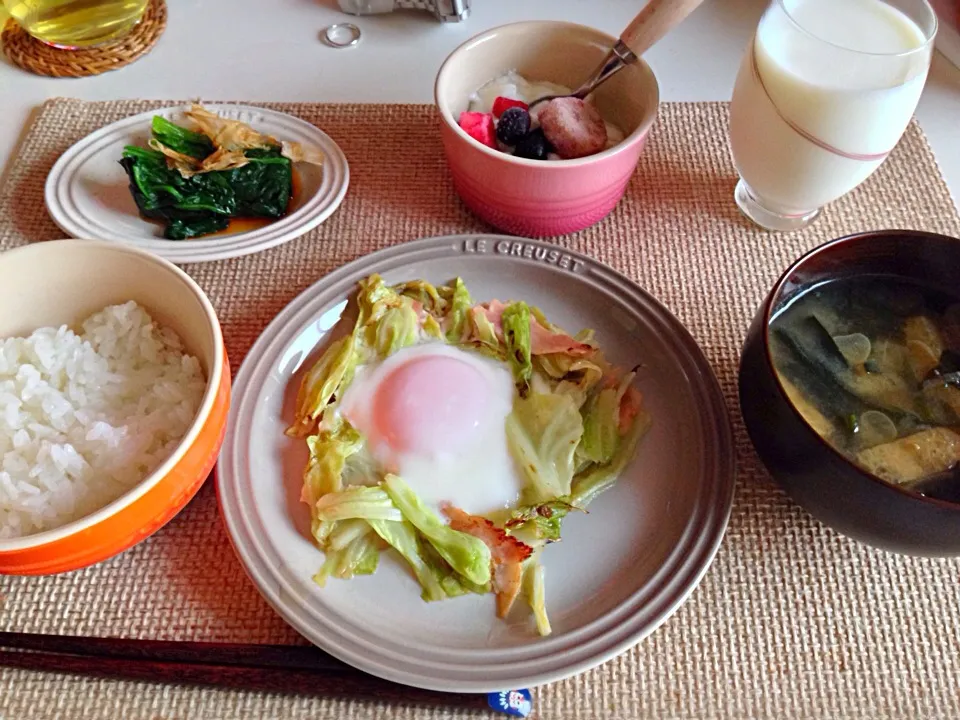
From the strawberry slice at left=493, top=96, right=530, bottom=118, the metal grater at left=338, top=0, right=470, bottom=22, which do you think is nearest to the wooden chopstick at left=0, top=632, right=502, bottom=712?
the strawberry slice at left=493, top=96, right=530, bottom=118

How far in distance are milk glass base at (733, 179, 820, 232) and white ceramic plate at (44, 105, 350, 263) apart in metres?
0.87

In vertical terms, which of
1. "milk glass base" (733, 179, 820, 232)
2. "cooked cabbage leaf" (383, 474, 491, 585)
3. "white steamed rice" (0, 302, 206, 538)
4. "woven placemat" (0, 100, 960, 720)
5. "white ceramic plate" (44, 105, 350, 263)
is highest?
"white ceramic plate" (44, 105, 350, 263)

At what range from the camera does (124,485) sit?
112cm

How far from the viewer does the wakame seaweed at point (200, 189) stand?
1.50 meters

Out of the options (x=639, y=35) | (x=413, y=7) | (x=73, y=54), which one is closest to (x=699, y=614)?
(x=639, y=35)

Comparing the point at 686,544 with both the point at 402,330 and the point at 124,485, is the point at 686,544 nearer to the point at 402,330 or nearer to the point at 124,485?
the point at 402,330

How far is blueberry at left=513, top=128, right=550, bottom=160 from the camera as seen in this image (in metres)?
1.41

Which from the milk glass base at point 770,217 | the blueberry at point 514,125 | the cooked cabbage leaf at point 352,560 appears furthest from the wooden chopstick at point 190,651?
the milk glass base at point 770,217

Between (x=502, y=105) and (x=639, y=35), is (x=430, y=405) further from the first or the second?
(x=639, y=35)

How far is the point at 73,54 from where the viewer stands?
1.89m

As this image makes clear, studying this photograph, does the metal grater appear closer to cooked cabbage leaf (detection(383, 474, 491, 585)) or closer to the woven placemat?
the woven placemat

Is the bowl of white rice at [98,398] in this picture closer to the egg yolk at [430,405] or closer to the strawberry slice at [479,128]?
the egg yolk at [430,405]

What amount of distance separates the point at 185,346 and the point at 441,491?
53 centimetres

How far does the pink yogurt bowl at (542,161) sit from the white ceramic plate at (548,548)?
0.31 ft
